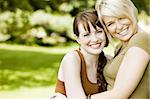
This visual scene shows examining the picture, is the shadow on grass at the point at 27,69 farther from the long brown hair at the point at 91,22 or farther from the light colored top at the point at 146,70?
the light colored top at the point at 146,70

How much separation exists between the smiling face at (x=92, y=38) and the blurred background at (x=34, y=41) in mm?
6165

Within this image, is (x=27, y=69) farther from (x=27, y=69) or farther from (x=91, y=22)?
(x=91, y=22)

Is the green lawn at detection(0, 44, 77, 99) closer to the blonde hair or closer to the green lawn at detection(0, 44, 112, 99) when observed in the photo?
the green lawn at detection(0, 44, 112, 99)

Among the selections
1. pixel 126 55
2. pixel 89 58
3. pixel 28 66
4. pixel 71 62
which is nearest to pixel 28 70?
pixel 28 66

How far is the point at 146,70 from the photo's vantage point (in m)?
2.49

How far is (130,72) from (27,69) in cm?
961

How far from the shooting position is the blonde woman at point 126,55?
2.44m

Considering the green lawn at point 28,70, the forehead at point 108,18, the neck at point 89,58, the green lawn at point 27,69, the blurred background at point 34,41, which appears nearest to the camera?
the forehead at point 108,18

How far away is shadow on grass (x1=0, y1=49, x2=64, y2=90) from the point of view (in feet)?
34.3

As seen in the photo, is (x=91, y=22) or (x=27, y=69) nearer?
(x=91, y=22)

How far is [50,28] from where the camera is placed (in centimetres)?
1516

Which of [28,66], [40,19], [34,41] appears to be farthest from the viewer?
[34,41]

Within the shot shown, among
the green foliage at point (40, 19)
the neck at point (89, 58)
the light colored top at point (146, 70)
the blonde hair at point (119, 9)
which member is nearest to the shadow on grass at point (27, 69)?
the green foliage at point (40, 19)

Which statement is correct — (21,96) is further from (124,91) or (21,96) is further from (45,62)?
(124,91)
